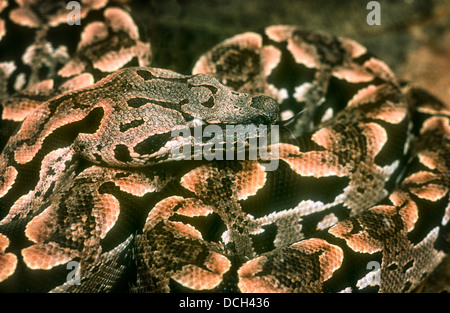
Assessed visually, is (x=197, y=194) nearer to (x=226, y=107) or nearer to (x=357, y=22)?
(x=226, y=107)

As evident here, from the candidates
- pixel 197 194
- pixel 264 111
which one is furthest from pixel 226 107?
pixel 197 194

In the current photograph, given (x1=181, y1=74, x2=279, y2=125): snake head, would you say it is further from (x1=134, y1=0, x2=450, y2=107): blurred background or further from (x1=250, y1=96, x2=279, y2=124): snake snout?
(x1=134, y1=0, x2=450, y2=107): blurred background

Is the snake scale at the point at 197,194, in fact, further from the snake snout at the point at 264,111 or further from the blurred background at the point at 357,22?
the blurred background at the point at 357,22

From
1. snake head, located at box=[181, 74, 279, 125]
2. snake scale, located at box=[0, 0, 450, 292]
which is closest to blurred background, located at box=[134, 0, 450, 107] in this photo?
A: snake scale, located at box=[0, 0, 450, 292]

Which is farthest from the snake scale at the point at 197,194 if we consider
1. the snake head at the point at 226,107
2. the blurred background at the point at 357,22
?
the blurred background at the point at 357,22

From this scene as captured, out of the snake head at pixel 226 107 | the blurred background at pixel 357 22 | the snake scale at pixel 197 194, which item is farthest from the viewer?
the blurred background at pixel 357 22

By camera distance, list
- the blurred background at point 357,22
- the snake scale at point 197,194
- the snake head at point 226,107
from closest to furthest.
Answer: the snake scale at point 197,194 < the snake head at point 226,107 < the blurred background at point 357,22
